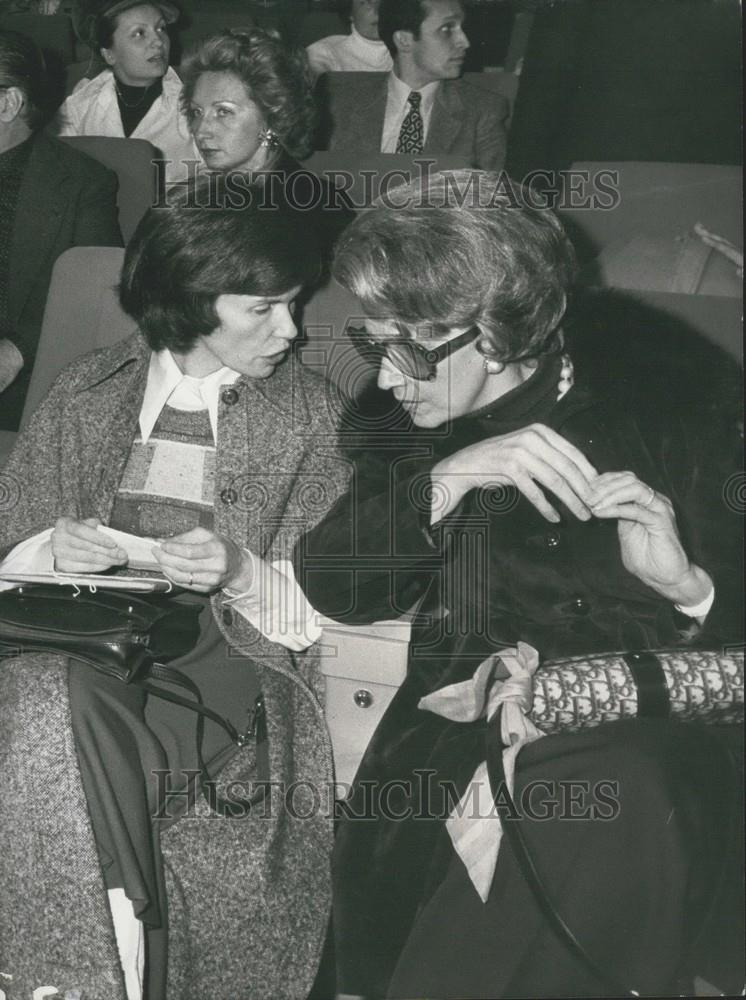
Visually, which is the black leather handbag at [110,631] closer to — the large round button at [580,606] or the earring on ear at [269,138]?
the large round button at [580,606]

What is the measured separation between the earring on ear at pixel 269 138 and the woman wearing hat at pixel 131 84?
101 millimetres

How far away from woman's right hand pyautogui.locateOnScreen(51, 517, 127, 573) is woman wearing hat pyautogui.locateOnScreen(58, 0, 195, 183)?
52cm

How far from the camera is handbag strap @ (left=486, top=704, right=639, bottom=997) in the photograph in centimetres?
144

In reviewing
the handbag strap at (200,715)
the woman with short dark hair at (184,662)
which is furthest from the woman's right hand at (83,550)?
the handbag strap at (200,715)

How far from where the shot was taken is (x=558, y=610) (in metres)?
1.45

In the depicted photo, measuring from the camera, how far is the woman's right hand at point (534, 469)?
1419 mm

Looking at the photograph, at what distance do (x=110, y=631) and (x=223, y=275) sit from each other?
494 mm

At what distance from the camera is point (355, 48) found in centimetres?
157

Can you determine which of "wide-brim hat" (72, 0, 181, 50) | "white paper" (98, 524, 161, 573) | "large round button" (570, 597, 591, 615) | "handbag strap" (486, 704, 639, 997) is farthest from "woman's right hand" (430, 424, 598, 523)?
"wide-brim hat" (72, 0, 181, 50)

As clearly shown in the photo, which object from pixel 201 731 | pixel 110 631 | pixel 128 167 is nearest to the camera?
pixel 110 631

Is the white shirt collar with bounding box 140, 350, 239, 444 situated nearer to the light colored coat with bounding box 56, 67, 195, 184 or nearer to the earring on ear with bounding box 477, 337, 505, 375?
the light colored coat with bounding box 56, 67, 195, 184

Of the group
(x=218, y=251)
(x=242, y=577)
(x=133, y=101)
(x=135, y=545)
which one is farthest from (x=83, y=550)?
(x=133, y=101)

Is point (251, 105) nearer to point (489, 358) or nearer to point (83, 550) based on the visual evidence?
point (489, 358)

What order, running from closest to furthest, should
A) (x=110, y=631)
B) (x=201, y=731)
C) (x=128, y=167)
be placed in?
(x=110, y=631)
(x=201, y=731)
(x=128, y=167)
